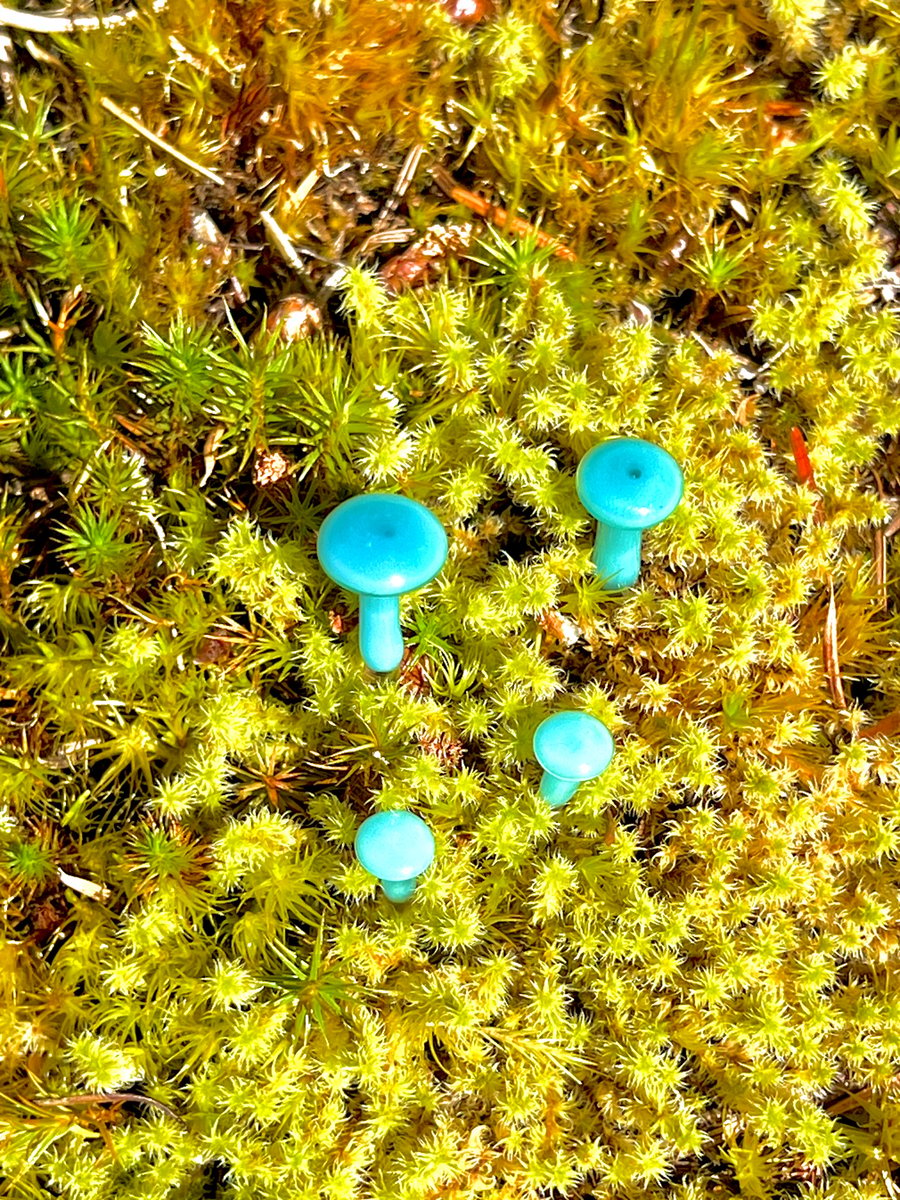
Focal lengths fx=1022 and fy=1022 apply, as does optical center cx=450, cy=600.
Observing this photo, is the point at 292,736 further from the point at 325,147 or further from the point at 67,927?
the point at 325,147

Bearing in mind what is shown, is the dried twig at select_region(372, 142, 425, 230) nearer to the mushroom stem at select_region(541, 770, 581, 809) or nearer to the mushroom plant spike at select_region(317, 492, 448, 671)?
the mushroom plant spike at select_region(317, 492, 448, 671)

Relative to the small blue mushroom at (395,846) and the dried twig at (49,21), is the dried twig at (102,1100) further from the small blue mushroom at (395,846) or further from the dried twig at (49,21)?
the dried twig at (49,21)

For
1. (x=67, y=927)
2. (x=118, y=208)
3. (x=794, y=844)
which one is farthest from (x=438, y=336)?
(x=67, y=927)

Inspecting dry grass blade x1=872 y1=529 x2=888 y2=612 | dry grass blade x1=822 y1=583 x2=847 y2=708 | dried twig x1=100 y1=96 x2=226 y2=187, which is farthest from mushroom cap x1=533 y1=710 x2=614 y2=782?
dried twig x1=100 y1=96 x2=226 y2=187

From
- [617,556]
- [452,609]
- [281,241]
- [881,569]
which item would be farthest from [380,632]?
[881,569]

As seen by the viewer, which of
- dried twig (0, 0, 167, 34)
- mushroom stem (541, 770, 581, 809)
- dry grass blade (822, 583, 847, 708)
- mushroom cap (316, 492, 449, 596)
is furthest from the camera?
dry grass blade (822, 583, 847, 708)

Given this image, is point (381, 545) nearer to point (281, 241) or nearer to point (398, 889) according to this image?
point (398, 889)
